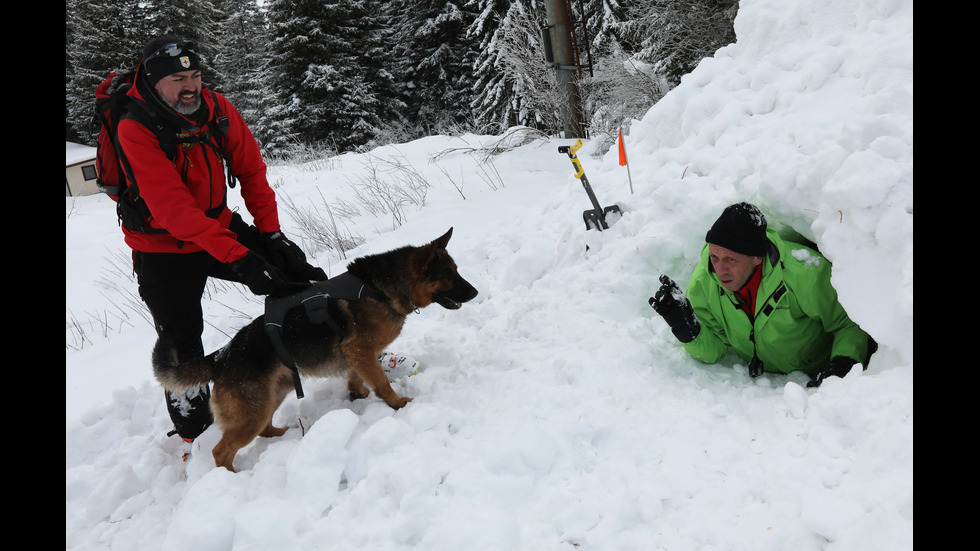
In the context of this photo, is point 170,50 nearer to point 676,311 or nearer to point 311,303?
point 311,303

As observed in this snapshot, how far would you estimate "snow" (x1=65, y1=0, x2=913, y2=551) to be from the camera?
83.9 inches

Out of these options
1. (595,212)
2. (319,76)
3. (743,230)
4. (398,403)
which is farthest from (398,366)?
(319,76)

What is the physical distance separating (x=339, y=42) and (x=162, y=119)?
21052mm

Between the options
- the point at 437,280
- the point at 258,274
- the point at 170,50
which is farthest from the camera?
the point at 437,280

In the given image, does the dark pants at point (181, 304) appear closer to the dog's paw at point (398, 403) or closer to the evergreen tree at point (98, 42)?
the dog's paw at point (398, 403)

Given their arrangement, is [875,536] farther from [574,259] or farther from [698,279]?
[574,259]

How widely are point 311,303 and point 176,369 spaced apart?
0.84m

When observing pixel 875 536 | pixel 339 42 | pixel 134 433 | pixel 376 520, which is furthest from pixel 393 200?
pixel 339 42

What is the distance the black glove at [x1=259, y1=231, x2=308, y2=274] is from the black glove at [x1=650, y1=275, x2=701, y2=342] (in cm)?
248

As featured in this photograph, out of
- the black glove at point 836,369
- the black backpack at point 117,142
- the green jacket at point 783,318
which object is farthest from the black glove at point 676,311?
the black backpack at point 117,142

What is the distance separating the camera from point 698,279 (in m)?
3.46

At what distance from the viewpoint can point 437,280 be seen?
3.70 metres

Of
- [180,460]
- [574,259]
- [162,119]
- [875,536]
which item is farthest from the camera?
[574,259]

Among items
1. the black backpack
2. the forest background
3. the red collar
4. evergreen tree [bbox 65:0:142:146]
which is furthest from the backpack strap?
evergreen tree [bbox 65:0:142:146]
